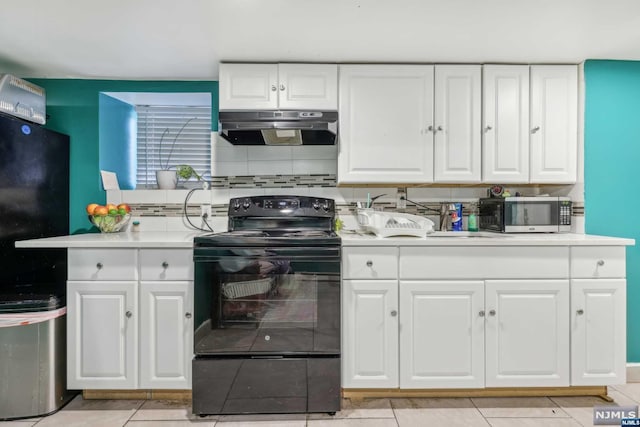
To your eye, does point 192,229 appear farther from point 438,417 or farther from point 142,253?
point 438,417

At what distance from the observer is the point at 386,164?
2.24 meters

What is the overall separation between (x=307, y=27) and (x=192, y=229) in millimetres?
1526

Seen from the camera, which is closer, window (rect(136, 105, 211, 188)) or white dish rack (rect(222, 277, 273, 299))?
white dish rack (rect(222, 277, 273, 299))

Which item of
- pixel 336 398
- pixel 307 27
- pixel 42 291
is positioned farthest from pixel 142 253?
pixel 307 27

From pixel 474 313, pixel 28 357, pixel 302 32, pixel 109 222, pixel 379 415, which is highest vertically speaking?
pixel 302 32

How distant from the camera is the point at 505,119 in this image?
2238 mm

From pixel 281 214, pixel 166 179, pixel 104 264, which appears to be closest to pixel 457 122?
pixel 281 214

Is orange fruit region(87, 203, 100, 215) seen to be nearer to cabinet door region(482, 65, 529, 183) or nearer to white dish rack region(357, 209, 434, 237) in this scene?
white dish rack region(357, 209, 434, 237)

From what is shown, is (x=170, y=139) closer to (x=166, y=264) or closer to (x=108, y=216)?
(x=108, y=216)

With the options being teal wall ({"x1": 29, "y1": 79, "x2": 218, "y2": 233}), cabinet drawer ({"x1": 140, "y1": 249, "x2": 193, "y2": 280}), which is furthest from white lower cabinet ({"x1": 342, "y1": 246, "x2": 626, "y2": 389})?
teal wall ({"x1": 29, "y1": 79, "x2": 218, "y2": 233})

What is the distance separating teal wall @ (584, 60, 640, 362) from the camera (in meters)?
2.23

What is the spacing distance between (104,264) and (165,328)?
47cm

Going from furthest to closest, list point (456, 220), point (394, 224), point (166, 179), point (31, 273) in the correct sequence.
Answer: point (166, 179), point (456, 220), point (31, 273), point (394, 224)

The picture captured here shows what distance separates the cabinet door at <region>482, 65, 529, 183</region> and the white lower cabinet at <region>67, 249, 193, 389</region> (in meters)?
1.92
